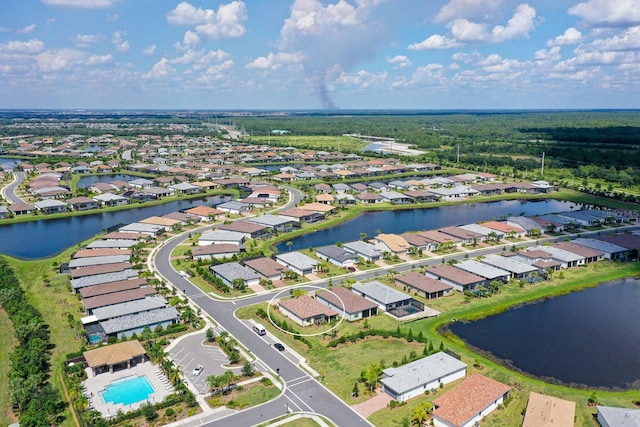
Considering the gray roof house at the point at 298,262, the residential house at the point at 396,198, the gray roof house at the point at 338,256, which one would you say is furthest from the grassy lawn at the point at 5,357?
the residential house at the point at 396,198

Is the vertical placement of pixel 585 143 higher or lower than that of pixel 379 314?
higher

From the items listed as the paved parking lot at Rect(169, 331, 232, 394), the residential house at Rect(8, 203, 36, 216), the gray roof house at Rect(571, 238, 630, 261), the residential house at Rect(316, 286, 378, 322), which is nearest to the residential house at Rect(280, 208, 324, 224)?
the residential house at Rect(316, 286, 378, 322)

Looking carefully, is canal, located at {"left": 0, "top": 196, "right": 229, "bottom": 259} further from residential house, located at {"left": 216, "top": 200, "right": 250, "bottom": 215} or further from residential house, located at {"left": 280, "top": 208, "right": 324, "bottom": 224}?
residential house, located at {"left": 280, "top": 208, "right": 324, "bottom": 224}

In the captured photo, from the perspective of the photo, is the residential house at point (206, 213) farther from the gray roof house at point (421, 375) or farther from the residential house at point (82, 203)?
the gray roof house at point (421, 375)

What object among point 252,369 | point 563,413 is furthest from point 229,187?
point 563,413

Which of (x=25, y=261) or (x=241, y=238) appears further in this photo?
(x=241, y=238)

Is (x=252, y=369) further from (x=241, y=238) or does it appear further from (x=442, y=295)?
(x=241, y=238)

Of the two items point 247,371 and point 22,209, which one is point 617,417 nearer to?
point 247,371
